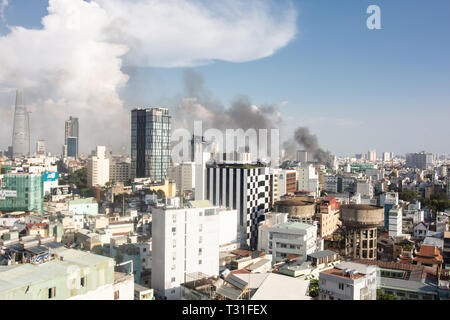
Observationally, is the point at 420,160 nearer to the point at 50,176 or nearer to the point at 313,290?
the point at 50,176

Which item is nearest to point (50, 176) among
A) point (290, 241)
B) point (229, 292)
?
point (290, 241)

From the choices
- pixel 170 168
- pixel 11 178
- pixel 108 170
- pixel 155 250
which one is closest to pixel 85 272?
pixel 155 250

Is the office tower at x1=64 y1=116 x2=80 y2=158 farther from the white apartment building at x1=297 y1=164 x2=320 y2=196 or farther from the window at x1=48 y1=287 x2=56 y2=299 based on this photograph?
the window at x1=48 y1=287 x2=56 y2=299

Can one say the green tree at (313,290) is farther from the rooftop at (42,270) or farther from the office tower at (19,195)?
the office tower at (19,195)

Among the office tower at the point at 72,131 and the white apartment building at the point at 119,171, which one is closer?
the white apartment building at the point at 119,171

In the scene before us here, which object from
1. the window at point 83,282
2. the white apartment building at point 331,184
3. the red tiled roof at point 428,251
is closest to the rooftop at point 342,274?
the window at point 83,282

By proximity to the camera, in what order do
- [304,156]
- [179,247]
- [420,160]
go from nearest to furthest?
[179,247]
[304,156]
[420,160]
